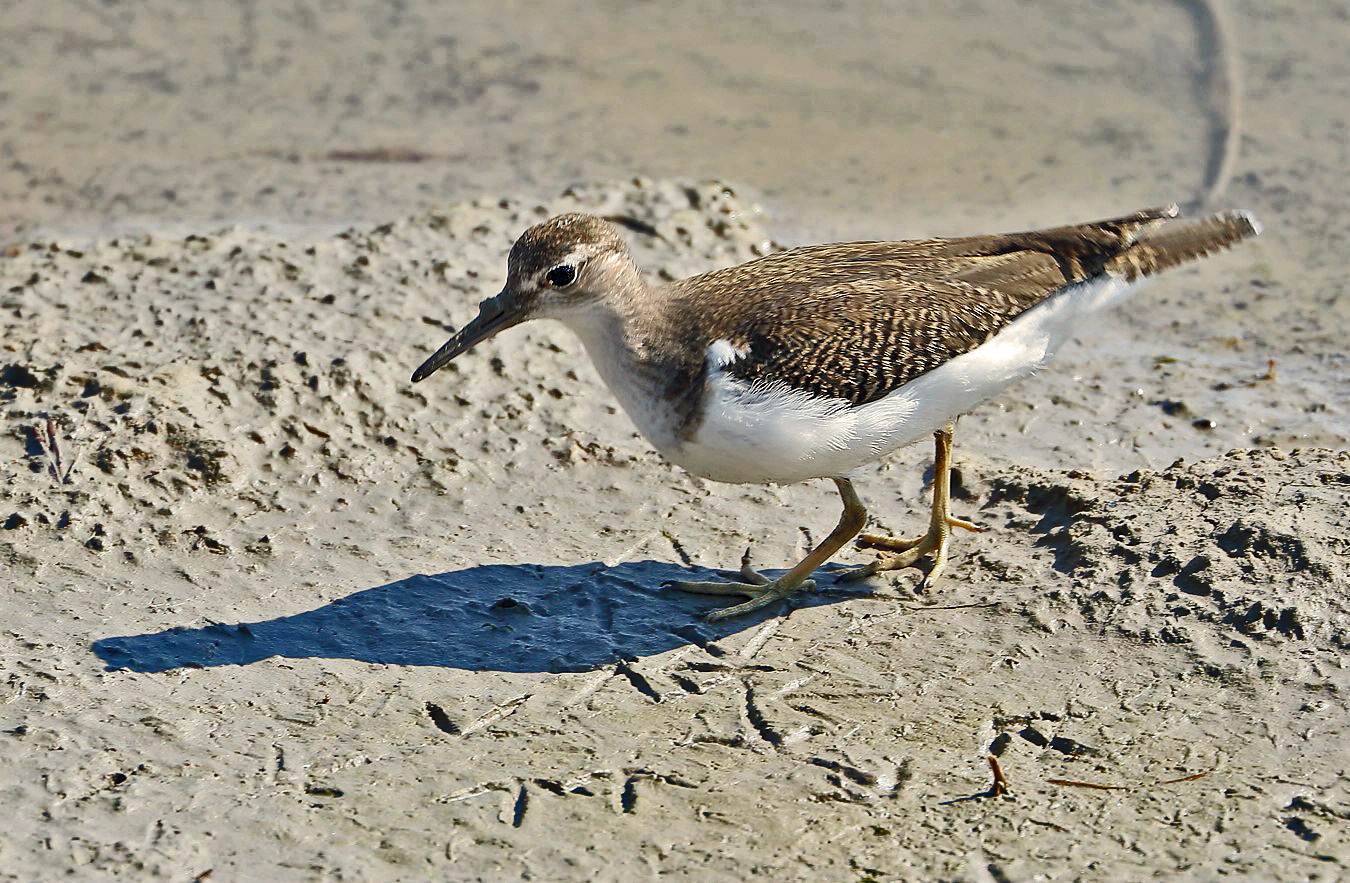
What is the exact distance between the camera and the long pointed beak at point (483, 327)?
591 cm

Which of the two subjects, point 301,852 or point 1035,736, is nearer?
point 301,852

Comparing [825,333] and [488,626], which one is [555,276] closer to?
[825,333]

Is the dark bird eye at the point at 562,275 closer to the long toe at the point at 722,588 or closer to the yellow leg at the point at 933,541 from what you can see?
the long toe at the point at 722,588

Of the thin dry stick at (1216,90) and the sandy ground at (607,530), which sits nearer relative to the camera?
the sandy ground at (607,530)

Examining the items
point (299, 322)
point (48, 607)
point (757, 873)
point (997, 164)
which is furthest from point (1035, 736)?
point (997, 164)

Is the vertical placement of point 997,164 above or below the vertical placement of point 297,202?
above

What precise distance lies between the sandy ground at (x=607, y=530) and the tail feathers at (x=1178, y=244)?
0.91 metres

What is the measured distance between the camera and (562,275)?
579 centimetres

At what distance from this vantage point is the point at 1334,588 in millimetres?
5398

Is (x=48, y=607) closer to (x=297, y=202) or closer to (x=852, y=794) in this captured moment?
(x=852, y=794)

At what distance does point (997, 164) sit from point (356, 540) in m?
6.02

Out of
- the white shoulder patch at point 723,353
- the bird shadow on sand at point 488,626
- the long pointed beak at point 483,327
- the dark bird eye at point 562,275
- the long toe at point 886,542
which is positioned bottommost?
the bird shadow on sand at point 488,626

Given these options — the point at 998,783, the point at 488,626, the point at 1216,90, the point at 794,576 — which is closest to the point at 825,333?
the point at 794,576

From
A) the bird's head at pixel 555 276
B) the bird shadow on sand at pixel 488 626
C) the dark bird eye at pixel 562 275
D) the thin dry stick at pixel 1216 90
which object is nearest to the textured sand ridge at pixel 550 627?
the bird shadow on sand at pixel 488 626
